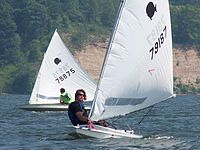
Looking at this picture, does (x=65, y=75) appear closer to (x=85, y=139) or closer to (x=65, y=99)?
(x=65, y=99)

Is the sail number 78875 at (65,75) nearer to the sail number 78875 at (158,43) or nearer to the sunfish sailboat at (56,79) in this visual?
the sunfish sailboat at (56,79)

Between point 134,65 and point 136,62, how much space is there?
0.39ft

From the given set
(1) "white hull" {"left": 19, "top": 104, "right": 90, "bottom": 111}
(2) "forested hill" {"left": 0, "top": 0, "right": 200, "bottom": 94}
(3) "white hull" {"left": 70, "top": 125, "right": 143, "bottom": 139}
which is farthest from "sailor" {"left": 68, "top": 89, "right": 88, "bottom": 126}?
(2) "forested hill" {"left": 0, "top": 0, "right": 200, "bottom": 94}

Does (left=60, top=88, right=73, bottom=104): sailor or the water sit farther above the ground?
(left=60, top=88, right=73, bottom=104): sailor

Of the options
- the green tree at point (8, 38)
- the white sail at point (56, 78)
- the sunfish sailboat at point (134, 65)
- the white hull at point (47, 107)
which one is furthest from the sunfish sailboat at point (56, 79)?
the green tree at point (8, 38)

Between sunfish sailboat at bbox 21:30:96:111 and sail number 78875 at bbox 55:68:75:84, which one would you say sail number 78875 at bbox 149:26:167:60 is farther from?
sail number 78875 at bbox 55:68:75:84

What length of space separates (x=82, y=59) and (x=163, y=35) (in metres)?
A: 128

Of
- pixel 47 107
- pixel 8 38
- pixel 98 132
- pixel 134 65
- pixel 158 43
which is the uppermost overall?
pixel 8 38

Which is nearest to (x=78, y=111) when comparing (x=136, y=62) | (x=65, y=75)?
(x=136, y=62)

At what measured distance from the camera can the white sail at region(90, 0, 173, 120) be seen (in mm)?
30469

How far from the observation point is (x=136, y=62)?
3127 centimetres

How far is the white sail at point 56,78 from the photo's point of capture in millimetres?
55781

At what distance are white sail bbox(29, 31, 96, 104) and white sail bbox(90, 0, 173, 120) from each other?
79.7 feet

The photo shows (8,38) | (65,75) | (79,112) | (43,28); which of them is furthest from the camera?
(43,28)
